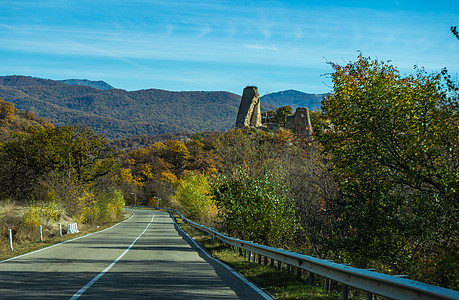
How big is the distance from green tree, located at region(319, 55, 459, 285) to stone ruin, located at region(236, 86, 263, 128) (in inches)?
3913

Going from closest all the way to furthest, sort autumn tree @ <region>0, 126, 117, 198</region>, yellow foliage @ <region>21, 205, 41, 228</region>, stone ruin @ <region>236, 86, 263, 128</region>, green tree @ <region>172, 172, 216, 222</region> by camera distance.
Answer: yellow foliage @ <region>21, 205, 41, 228</region>, green tree @ <region>172, 172, 216, 222</region>, autumn tree @ <region>0, 126, 117, 198</region>, stone ruin @ <region>236, 86, 263, 128</region>

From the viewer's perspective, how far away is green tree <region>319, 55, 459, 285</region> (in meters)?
9.38

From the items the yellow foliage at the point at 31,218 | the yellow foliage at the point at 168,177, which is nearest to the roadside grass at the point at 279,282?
the yellow foliage at the point at 31,218

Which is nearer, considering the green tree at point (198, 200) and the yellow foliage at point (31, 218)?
the yellow foliage at point (31, 218)

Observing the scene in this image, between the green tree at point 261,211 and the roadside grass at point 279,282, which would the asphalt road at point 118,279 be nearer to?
the roadside grass at point 279,282

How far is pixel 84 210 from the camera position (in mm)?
35469

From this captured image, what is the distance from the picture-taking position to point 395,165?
33.6ft

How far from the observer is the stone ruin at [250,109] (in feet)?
367

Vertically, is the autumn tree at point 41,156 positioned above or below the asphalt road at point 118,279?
above

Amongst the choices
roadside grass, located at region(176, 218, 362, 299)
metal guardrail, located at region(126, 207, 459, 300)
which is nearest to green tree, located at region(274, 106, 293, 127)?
roadside grass, located at region(176, 218, 362, 299)

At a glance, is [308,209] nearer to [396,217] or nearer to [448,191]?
[396,217]

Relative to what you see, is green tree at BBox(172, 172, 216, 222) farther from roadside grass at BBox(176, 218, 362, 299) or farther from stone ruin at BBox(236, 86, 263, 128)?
stone ruin at BBox(236, 86, 263, 128)

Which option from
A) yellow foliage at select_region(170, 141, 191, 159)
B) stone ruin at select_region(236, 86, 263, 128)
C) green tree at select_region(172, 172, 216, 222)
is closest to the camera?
green tree at select_region(172, 172, 216, 222)

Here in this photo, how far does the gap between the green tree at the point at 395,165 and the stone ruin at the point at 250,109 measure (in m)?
99.4
